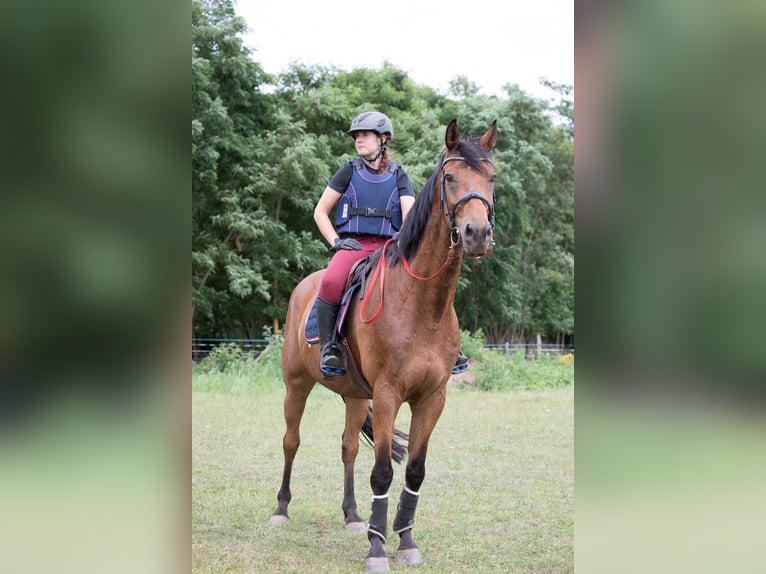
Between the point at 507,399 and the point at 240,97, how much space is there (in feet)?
40.9

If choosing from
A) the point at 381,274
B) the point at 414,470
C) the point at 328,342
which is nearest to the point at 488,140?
the point at 381,274

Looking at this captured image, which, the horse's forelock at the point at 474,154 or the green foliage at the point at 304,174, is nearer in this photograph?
the horse's forelock at the point at 474,154

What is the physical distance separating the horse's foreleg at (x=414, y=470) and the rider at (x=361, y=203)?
633mm

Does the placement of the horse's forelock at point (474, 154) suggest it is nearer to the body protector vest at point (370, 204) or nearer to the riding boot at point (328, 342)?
the body protector vest at point (370, 204)

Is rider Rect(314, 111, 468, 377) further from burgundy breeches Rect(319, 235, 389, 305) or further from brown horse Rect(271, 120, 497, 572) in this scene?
brown horse Rect(271, 120, 497, 572)

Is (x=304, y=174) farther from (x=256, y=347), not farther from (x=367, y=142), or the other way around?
(x=367, y=142)

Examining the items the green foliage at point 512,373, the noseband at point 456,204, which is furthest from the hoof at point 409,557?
the green foliage at point 512,373

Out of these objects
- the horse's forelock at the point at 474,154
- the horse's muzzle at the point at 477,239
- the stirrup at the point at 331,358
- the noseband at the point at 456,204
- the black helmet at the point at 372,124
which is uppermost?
the black helmet at the point at 372,124

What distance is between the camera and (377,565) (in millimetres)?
4516

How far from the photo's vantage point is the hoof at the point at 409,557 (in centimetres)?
466

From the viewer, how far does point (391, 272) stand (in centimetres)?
469

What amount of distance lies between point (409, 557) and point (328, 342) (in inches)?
57.8
